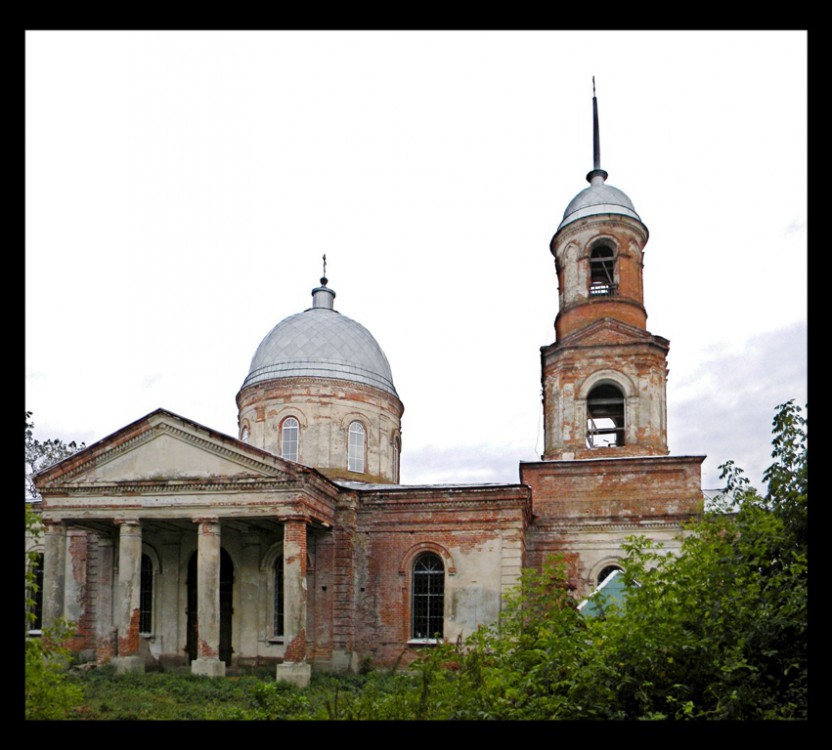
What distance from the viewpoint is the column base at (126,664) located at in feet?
65.7

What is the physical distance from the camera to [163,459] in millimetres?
21078

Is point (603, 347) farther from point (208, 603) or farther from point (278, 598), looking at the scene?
point (208, 603)

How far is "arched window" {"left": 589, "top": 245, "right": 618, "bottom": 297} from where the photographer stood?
2439 cm

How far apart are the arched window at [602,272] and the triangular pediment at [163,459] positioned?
10.5 m

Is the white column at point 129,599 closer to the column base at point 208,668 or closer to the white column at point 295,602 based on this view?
the column base at point 208,668

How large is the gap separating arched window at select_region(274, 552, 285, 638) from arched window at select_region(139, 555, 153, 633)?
3.66m

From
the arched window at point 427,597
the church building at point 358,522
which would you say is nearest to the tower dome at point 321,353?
the church building at point 358,522

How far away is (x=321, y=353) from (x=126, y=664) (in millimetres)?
11939

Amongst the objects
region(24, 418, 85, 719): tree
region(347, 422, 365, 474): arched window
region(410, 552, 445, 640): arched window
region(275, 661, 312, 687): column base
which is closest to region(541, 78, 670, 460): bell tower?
region(410, 552, 445, 640): arched window

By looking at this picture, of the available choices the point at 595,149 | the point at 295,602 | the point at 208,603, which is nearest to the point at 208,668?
the point at 208,603

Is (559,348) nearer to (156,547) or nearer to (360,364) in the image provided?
(360,364)
